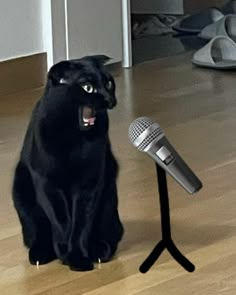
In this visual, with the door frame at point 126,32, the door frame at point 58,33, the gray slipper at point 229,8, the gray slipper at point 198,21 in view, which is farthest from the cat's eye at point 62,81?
the gray slipper at point 229,8

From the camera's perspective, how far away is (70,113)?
1.73 meters

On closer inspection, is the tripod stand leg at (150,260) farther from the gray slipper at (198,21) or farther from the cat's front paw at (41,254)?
the gray slipper at (198,21)

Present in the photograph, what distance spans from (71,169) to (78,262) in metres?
0.19

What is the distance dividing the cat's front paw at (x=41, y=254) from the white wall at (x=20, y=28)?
1.66 meters

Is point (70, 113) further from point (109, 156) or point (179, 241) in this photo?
point (179, 241)

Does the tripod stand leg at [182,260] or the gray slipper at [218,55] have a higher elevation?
the tripod stand leg at [182,260]

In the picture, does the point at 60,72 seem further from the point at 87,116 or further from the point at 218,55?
the point at 218,55

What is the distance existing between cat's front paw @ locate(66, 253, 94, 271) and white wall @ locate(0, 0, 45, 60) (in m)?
1.71

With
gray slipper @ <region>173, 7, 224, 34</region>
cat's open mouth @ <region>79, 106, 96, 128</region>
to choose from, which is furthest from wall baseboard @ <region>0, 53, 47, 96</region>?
cat's open mouth @ <region>79, 106, 96, 128</region>

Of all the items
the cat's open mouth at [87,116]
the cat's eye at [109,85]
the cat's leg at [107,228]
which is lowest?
the cat's leg at [107,228]

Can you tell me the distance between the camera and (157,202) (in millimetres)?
2266

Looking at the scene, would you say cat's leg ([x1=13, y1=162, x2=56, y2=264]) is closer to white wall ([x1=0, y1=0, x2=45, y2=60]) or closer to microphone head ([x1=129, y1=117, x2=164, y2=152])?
microphone head ([x1=129, y1=117, x2=164, y2=152])

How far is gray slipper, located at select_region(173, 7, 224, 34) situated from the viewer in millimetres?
4602

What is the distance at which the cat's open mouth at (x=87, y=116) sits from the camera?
172 centimetres
